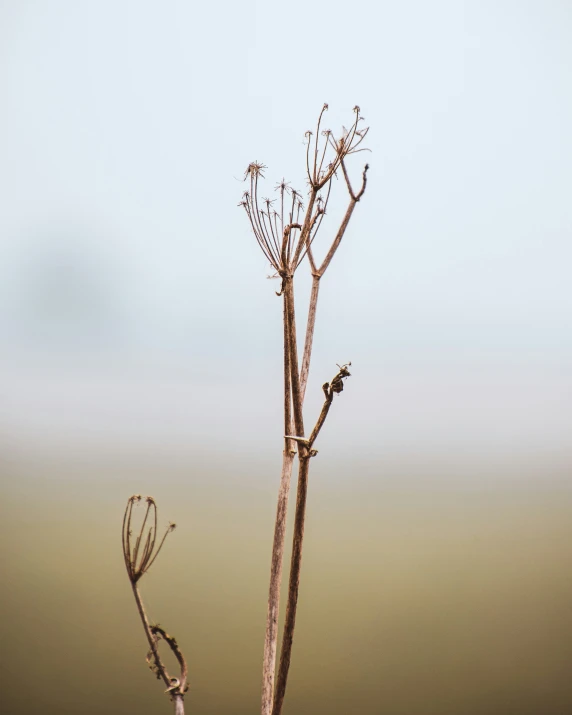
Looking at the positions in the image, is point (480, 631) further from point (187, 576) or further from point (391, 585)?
point (187, 576)

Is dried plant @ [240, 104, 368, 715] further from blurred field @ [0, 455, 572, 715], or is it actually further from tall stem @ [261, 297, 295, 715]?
blurred field @ [0, 455, 572, 715]

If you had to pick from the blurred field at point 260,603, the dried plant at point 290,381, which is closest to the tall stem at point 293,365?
the dried plant at point 290,381

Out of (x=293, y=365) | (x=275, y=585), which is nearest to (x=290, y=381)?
(x=293, y=365)

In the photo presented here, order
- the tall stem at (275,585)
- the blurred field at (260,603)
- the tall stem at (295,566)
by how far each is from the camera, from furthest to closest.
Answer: the blurred field at (260,603), the tall stem at (275,585), the tall stem at (295,566)

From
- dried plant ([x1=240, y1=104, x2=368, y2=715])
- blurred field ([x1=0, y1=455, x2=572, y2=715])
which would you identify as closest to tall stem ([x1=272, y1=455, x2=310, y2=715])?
dried plant ([x1=240, y1=104, x2=368, y2=715])

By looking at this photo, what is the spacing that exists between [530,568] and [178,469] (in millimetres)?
919

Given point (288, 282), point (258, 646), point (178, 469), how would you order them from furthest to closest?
point (178, 469) → point (258, 646) → point (288, 282)

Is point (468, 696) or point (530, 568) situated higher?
point (530, 568)

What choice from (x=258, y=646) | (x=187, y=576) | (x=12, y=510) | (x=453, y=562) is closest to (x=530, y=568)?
(x=453, y=562)

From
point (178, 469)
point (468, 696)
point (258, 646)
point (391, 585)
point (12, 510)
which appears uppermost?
point (178, 469)

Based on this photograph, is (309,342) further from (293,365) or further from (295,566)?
(295,566)

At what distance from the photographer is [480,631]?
5.50 ft

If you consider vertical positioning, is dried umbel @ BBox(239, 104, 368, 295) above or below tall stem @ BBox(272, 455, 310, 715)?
above

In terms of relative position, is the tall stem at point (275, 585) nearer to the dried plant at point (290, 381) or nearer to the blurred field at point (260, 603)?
the dried plant at point (290, 381)
